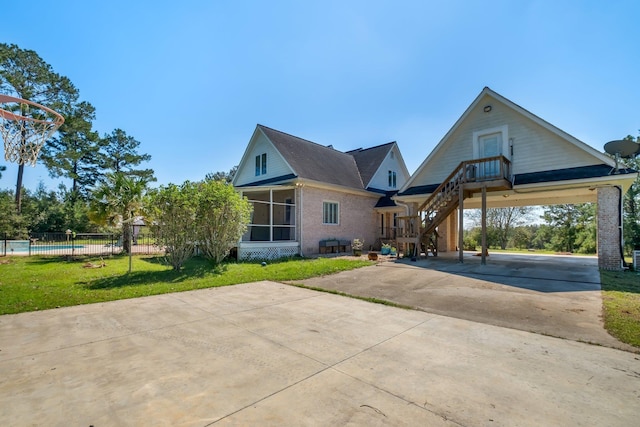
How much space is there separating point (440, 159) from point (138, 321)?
14.7 meters

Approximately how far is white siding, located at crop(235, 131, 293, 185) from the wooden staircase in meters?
7.55

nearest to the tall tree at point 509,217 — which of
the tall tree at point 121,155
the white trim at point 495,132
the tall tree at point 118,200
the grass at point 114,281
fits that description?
the white trim at point 495,132

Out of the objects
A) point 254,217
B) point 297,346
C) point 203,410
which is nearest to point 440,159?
point 254,217

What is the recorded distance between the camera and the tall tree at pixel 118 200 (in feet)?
42.8

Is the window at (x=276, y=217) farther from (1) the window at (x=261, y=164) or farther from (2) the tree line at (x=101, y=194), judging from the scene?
(2) the tree line at (x=101, y=194)

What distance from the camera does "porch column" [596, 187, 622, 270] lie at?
1034cm

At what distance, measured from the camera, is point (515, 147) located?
1305cm

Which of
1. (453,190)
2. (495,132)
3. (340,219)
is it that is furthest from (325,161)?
(495,132)

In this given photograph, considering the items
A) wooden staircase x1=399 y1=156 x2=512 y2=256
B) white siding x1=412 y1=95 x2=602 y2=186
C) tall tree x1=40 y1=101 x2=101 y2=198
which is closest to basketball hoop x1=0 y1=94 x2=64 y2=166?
wooden staircase x1=399 y1=156 x2=512 y2=256

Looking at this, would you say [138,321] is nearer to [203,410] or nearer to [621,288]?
[203,410]

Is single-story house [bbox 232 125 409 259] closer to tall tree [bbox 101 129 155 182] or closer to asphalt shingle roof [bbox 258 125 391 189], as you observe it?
asphalt shingle roof [bbox 258 125 391 189]

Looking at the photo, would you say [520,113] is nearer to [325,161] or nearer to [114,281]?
[325,161]

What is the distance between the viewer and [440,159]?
597 inches

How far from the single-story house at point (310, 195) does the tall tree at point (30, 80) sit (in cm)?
2137
